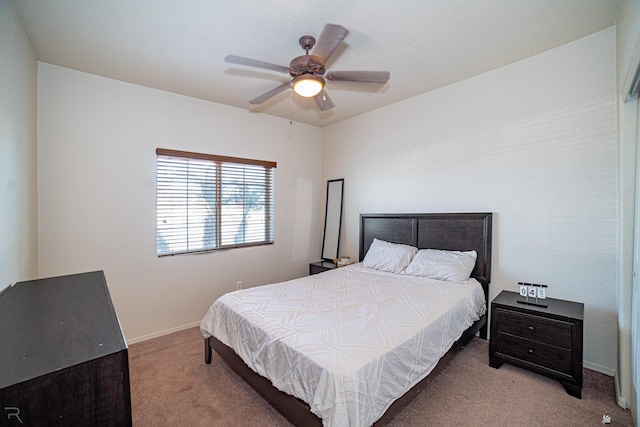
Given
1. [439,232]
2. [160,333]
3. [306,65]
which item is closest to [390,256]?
[439,232]

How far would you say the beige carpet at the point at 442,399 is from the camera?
6.10 feet

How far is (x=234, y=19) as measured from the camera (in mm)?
2051

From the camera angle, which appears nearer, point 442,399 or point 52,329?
point 52,329

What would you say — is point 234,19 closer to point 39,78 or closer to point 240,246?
point 39,78

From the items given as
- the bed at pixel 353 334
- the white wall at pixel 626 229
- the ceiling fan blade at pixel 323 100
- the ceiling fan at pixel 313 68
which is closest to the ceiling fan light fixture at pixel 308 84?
the ceiling fan at pixel 313 68

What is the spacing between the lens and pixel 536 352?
2.24m

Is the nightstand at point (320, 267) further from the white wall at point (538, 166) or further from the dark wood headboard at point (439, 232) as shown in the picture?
the white wall at point (538, 166)

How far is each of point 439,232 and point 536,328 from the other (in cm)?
129

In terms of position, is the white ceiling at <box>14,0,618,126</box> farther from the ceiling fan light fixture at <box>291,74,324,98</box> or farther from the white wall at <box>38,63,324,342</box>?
the ceiling fan light fixture at <box>291,74,324,98</box>

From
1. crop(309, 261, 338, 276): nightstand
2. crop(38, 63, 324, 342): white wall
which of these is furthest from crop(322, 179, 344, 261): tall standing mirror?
crop(38, 63, 324, 342): white wall

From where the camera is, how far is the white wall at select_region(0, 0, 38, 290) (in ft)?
5.70

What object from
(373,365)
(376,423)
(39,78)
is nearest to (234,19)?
(39,78)

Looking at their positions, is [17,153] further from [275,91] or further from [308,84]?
[308,84]

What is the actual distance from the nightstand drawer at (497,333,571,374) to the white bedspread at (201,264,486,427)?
0.30 meters
